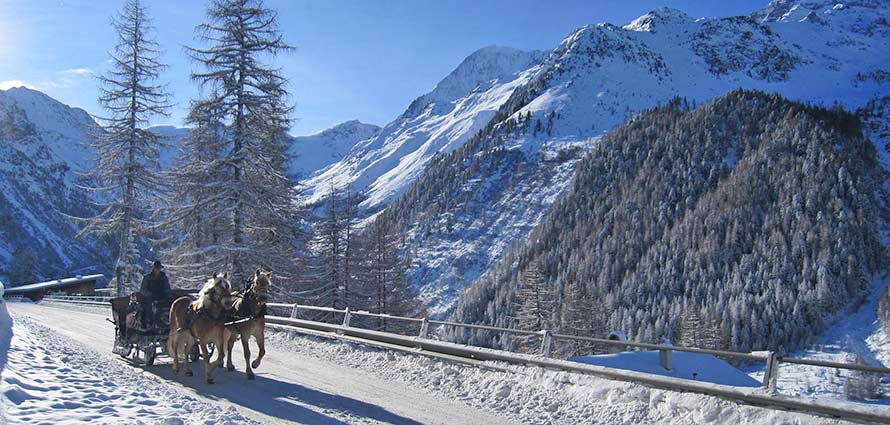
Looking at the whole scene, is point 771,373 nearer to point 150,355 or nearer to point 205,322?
point 205,322

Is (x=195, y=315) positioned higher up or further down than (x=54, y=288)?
higher up

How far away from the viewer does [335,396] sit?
10547 millimetres

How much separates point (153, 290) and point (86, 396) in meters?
4.71

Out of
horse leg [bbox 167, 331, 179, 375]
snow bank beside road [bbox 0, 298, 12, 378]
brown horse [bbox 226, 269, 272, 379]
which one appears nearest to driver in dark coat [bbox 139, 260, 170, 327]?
horse leg [bbox 167, 331, 179, 375]

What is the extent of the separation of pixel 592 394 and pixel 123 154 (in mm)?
27341

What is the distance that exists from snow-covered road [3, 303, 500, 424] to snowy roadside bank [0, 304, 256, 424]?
0.05 ft

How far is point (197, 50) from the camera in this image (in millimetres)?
24203

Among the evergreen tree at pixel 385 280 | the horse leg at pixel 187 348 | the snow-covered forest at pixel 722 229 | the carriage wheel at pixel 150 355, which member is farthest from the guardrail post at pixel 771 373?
the snow-covered forest at pixel 722 229

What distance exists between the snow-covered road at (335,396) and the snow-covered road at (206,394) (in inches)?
0.8

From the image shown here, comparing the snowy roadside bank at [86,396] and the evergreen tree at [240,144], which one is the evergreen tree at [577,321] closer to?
the evergreen tree at [240,144]

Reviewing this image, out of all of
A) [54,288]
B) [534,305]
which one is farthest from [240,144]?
[54,288]

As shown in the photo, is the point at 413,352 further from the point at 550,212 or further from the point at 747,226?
the point at 550,212

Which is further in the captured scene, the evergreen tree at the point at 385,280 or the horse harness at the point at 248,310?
the evergreen tree at the point at 385,280

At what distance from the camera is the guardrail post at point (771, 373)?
788 centimetres
